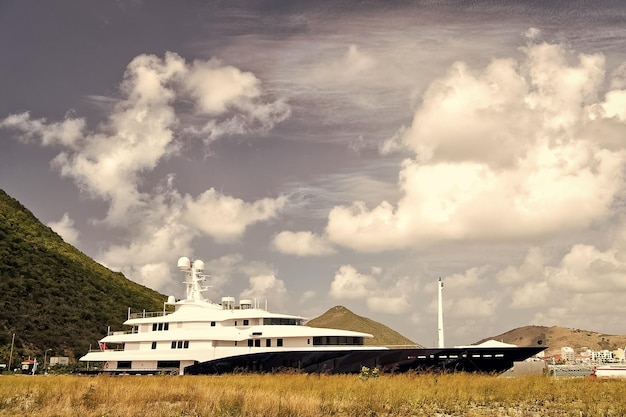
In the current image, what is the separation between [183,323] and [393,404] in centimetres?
2120

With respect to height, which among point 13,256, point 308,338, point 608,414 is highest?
point 13,256

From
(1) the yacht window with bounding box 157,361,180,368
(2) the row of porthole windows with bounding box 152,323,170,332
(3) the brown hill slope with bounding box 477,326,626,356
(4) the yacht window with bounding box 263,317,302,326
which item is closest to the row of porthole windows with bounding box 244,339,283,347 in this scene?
(4) the yacht window with bounding box 263,317,302,326

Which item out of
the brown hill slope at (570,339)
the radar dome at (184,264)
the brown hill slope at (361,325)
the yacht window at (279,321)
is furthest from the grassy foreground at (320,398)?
the brown hill slope at (570,339)

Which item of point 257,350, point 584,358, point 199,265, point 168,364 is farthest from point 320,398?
point 584,358

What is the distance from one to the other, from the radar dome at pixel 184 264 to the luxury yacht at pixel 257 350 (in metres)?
3.44

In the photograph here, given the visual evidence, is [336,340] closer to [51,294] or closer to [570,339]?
[51,294]

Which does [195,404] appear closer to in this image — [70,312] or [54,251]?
[70,312]

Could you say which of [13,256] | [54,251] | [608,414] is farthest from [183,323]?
[54,251]

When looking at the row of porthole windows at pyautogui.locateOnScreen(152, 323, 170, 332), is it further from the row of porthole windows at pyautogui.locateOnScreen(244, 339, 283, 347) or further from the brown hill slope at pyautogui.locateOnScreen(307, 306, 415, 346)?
the brown hill slope at pyautogui.locateOnScreen(307, 306, 415, 346)

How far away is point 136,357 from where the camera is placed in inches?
1426

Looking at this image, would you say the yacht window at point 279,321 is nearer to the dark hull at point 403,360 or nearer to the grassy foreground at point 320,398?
the dark hull at point 403,360

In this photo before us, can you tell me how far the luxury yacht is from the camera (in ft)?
104

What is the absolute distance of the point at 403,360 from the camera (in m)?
31.7

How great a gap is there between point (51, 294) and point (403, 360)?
57.1 m
